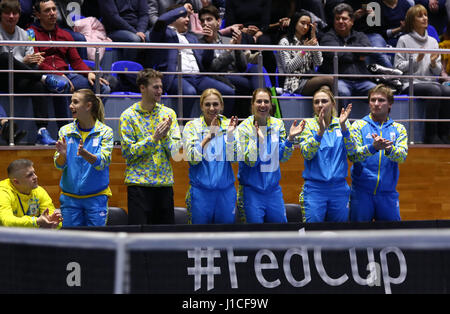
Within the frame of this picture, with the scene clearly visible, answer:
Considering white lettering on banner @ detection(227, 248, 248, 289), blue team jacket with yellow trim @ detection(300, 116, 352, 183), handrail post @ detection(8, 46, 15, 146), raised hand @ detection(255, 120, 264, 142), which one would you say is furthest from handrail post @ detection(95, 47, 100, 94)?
white lettering on banner @ detection(227, 248, 248, 289)

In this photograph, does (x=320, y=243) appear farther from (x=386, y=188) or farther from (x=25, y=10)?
(x=25, y=10)

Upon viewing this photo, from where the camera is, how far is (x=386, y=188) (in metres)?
7.15

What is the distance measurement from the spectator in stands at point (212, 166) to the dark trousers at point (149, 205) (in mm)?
215

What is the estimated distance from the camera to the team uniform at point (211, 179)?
6.77m

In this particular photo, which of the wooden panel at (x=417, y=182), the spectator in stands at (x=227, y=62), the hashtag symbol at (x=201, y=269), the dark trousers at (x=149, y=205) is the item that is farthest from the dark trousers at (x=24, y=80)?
the hashtag symbol at (x=201, y=269)

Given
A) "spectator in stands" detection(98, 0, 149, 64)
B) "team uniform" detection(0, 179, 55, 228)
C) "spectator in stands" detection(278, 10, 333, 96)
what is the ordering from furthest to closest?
"spectator in stands" detection(98, 0, 149, 64) < "spectator in stands" detection(278, 10, 333, 96) < "team uniform" detection(0, 179, 55, 228)

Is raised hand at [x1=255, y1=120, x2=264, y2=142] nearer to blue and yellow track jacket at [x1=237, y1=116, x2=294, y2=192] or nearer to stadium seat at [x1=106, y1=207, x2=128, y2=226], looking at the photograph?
blue and yellow track jacket at [x1=237, y1=116, x2=294, y2=192]

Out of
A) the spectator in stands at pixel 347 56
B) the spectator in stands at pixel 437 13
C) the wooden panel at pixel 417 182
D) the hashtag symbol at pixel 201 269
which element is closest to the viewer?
the hashtag symbol at pixel 201 269

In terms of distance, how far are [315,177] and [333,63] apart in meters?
2.34

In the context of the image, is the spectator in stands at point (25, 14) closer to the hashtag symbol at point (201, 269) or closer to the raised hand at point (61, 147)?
the raised hand at point (61, 147)

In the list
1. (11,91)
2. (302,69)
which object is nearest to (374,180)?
(302,69)

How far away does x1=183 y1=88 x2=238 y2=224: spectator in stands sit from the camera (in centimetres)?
677

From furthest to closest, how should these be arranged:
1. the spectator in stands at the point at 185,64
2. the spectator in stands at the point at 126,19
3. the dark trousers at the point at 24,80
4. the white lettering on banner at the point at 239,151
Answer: the spectator in stands at the point at 126,19 → the spectator in stands at the point at 185,64 → the dark trousers at the point at 24,80 → the white lettering on banner at the point at 239,151

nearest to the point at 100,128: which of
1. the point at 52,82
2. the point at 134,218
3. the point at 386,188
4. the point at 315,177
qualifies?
the point at 134,218
